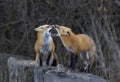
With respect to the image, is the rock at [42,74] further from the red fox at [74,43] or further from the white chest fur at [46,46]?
the red fox at [74,43]

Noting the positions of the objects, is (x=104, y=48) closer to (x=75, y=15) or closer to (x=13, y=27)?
(x=75, y=15)

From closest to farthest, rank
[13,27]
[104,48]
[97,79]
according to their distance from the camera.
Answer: [97,79]
[104,48]
[13,27]

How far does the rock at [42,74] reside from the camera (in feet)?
19.1

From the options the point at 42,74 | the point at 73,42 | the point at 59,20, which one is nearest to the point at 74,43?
the point at 73,42

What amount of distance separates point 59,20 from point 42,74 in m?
4.26

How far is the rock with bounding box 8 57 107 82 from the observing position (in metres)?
5.82

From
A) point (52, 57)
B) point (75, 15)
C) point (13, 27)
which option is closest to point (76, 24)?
point (75, 15)

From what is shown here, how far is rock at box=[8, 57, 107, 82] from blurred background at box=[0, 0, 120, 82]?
75.3 inches

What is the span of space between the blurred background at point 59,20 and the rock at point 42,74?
1.91 metres

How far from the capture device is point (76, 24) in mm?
10672

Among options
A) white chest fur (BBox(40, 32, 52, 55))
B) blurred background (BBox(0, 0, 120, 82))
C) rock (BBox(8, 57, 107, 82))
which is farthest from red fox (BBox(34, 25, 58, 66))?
blurred background (BBox(0, 0, 120, 82))

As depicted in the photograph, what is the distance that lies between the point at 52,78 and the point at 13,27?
19.8 ft

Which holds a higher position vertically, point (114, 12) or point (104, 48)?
point (114, 12)

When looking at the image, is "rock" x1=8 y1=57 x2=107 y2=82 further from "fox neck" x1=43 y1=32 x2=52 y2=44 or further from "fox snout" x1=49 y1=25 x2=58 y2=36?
"fox snout" x1=49 y1=25 x2=58 y2=36
